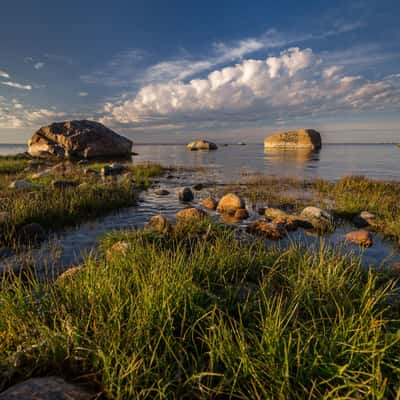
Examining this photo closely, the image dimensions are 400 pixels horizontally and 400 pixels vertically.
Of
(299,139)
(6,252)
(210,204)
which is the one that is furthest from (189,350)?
(299,139)

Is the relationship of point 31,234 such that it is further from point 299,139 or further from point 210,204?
point 299,139

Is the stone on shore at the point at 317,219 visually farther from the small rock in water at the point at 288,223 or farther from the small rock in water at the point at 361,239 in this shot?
the small rock in water at the point at 361,239

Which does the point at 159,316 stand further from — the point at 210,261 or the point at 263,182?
the point at 263,182

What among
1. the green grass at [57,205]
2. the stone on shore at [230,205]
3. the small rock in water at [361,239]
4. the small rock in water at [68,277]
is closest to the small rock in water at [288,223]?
the small rock in water at [361,239]

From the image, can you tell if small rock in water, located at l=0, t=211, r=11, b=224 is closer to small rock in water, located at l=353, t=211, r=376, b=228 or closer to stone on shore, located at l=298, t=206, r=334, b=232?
stone on shore, located at l=298, t=206, r=334, b=232

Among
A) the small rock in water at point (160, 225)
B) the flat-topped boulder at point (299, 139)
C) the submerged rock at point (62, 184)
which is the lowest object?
the small rock in water at point (160, 225)

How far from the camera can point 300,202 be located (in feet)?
43.1

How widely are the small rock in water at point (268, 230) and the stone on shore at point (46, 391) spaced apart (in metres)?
A: 7.20

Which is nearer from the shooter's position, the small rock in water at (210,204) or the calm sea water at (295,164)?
the small rock in water at (210,204)

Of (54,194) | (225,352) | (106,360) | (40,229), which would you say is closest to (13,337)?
(106,360)

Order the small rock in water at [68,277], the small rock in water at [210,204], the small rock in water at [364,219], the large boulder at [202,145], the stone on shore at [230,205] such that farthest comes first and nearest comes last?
the large boulder at [202,145] → the small rock in water at [210,204] → the stone on shore at [230,205] → the small rock in water at [364,219] → the small rock in water at [68,277]

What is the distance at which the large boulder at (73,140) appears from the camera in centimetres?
4272

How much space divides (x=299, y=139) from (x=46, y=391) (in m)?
115

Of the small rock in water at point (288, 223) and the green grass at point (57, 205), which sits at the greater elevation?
the green grass at point (57, 205)
